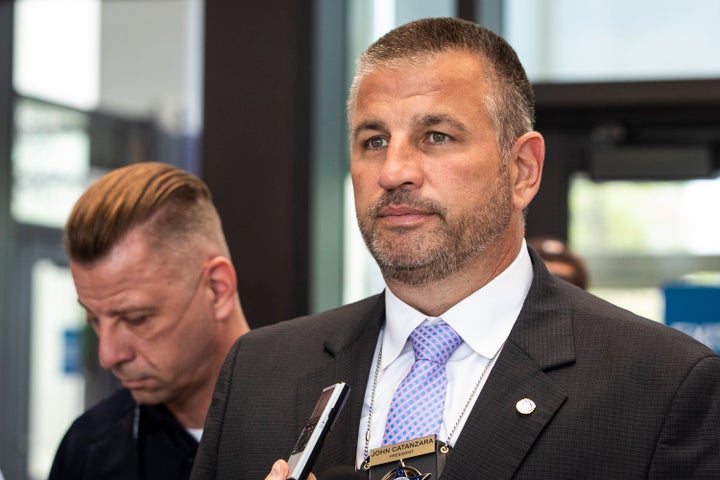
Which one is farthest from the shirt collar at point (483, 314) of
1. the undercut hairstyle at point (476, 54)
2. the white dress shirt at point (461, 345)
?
the undercut hairstyle at point (476, 54)

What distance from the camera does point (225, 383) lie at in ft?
6.90

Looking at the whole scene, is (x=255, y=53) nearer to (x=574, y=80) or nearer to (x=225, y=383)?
(x=574, y=80)

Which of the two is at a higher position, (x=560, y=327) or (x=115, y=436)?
(x=560, y=327)

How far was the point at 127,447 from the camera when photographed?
102 inches

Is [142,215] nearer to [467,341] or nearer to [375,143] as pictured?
[375,143]

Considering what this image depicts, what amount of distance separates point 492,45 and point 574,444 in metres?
0.72

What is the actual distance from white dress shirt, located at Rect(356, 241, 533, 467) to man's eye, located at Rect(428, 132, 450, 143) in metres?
0.25

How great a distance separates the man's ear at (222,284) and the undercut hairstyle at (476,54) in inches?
28.7

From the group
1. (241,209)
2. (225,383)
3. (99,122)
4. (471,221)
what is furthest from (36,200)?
(471,221)

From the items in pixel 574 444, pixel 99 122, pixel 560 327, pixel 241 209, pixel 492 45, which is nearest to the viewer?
pixel 574 444

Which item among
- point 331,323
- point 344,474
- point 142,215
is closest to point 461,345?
point 331,323

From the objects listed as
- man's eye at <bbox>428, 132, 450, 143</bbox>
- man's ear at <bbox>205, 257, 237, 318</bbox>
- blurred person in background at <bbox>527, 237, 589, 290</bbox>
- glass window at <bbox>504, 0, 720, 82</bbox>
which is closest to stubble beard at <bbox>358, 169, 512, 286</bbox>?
man's eye at <bbox>428, 132, 450, 143</bbox>

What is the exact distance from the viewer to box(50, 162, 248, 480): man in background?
2.55m

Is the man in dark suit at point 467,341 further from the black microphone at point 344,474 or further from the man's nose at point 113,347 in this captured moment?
the man's nose at point 113,347
